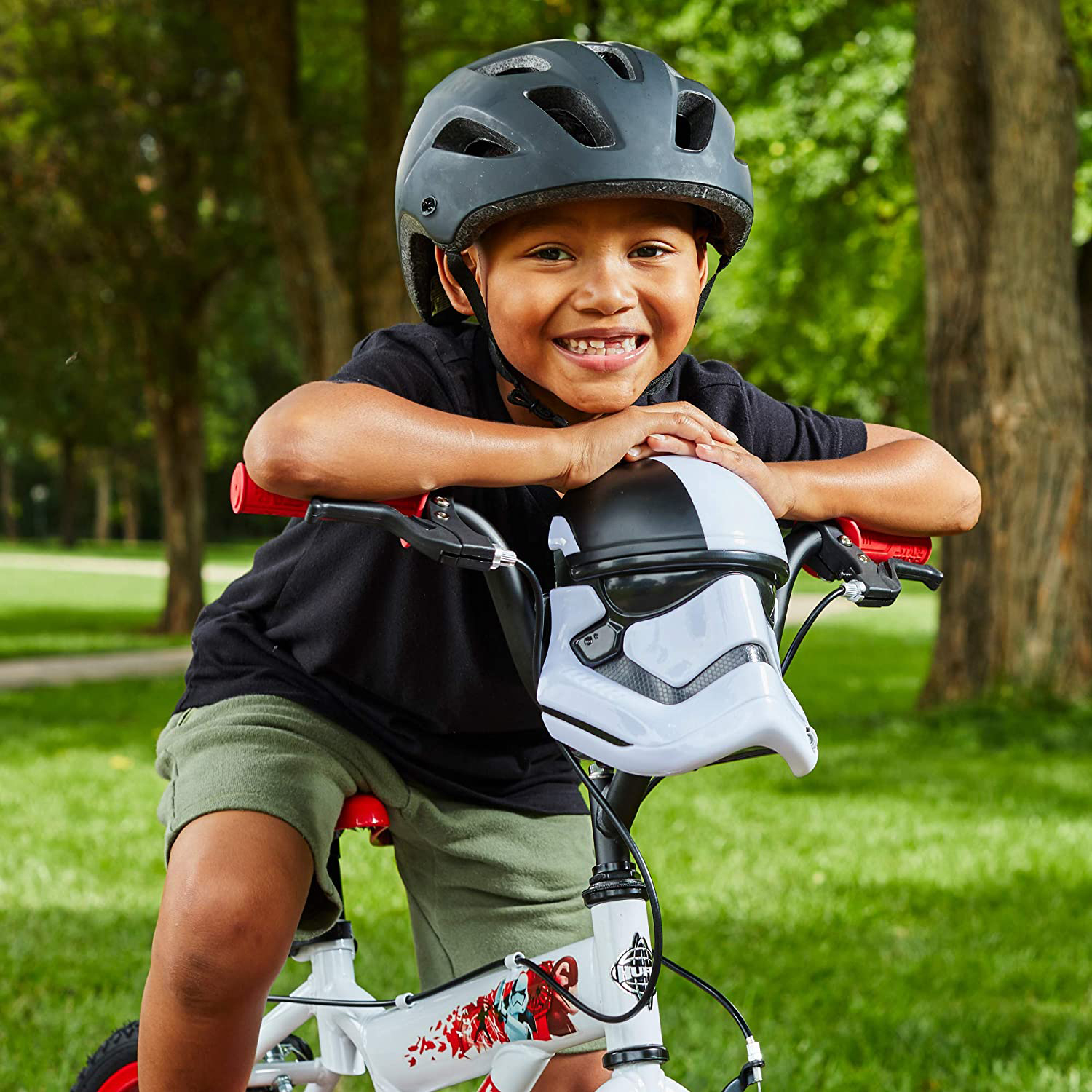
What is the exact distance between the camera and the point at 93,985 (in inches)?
171

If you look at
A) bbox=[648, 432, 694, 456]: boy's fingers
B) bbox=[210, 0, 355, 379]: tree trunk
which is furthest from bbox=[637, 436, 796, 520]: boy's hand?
bbox=[210, 0, 355, 379]: tree trunk

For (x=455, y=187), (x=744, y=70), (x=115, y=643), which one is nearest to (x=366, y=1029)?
(x=455, y=187)

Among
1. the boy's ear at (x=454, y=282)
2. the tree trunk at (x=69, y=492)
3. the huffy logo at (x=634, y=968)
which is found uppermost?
the boy's ear at (x=454, y=282)

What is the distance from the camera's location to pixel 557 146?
1803 mm

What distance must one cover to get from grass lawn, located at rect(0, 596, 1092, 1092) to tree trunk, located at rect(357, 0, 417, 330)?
4.16 meters

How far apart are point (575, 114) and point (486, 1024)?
1.31 m

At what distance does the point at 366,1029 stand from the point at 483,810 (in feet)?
1.30

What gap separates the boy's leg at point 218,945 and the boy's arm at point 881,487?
0.88 m

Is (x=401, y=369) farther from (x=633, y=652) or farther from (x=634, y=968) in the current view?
(x=634, y=968)

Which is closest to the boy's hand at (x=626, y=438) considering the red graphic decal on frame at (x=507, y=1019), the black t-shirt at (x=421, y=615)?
the black t-shirt at (x=421, y=615)

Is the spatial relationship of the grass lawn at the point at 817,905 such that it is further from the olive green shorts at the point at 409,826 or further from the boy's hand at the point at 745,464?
the boy's hand at the point at 745,464

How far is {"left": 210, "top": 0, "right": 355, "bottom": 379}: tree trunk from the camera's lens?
11781 millimetres

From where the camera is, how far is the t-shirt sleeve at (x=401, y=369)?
2088 millimetres

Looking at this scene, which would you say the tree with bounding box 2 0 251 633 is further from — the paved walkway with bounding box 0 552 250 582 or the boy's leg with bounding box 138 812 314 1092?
the boy's leg with bounding box 138 812 314 1092
